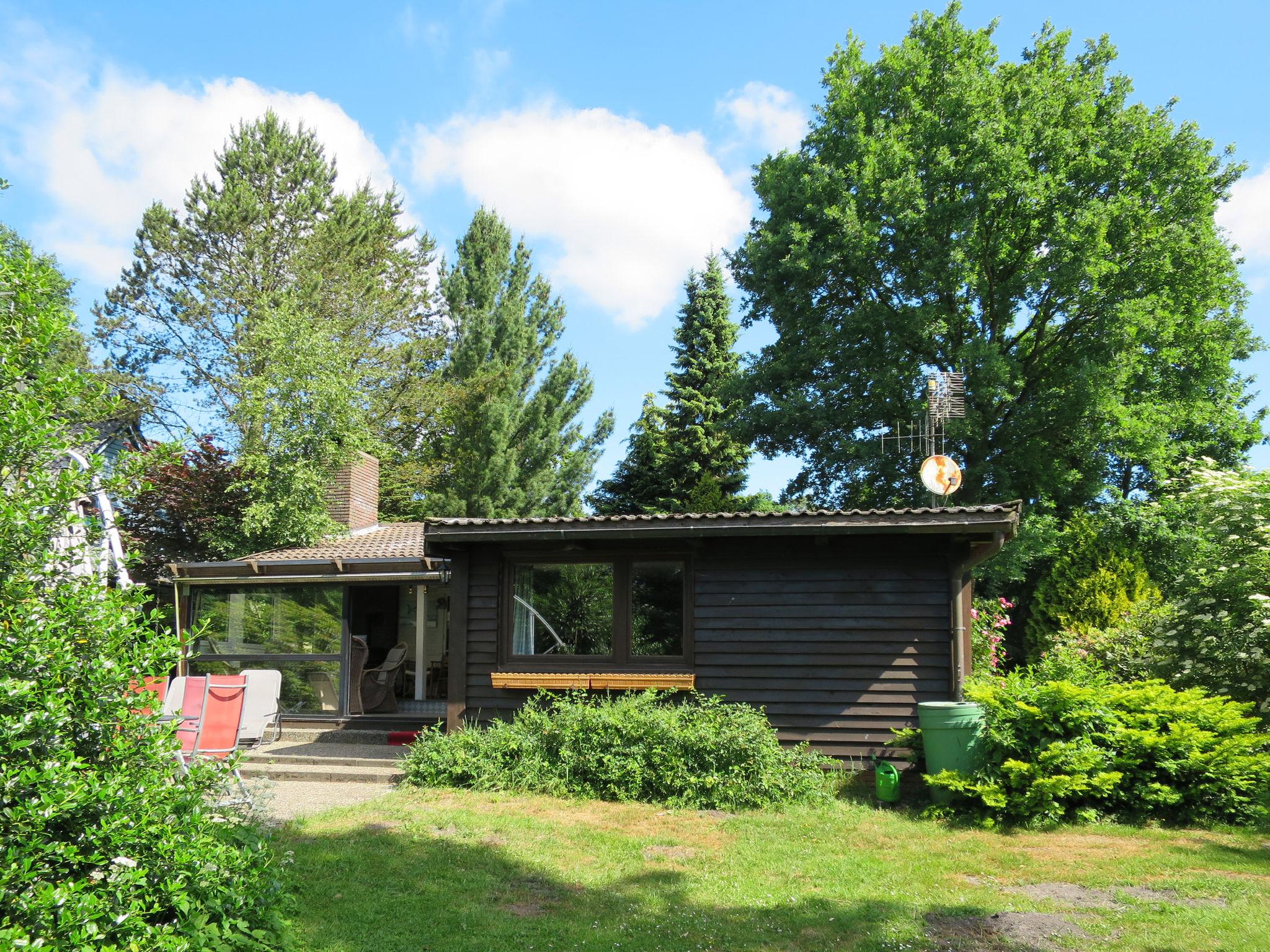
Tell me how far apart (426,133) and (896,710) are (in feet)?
35.0

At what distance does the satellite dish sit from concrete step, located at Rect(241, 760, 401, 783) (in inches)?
277

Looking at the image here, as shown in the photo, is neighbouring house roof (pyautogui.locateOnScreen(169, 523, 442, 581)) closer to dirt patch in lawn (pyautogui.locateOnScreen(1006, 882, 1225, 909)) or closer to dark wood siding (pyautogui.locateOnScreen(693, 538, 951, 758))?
dark wood siding (pyautogui.locateOnScreen(693, 538, 951, 758))

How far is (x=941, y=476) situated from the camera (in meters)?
11.5

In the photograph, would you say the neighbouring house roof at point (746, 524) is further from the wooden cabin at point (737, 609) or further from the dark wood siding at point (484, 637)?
the dark wood siding at point (484, 637)

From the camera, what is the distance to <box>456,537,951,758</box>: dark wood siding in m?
9.14

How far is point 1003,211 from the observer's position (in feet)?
66.1

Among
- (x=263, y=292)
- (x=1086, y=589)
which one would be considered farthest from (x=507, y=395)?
(x=1086, y=589)

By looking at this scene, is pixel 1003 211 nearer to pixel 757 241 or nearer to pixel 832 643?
pixel 757 241

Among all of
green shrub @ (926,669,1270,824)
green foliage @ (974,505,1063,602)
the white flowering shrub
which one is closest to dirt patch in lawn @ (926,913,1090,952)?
green shrub @ (926,669,1270,824)

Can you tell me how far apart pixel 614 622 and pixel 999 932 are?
5414 mm

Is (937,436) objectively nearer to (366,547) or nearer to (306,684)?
(366,547)

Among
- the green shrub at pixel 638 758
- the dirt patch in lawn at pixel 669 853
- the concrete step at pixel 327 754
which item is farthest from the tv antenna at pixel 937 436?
the concrete step at pixel 327 754

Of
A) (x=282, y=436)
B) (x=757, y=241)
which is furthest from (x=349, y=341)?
(x=757, y=241)

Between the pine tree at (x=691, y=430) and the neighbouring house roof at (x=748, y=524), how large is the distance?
15964mm
